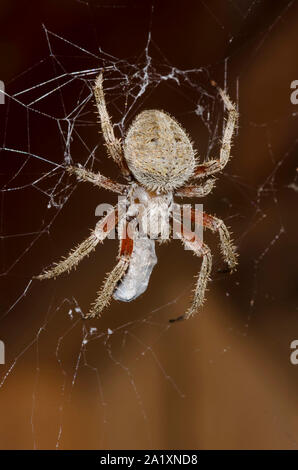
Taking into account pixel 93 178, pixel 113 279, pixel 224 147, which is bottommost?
pixel 113 279

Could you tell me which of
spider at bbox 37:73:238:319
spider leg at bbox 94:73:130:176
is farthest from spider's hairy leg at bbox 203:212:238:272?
spider leg at bbox 94:73:130:176

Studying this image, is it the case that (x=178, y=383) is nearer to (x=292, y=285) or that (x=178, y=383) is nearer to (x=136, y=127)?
(x=292, y=285)

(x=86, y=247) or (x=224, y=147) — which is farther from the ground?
(x=224, y=147)

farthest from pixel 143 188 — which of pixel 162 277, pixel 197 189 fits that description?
pixel 162 277

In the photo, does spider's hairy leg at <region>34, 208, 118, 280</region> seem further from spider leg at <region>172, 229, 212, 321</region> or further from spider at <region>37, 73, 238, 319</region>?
spider leg at <region>172, 229, 212, 321</region>

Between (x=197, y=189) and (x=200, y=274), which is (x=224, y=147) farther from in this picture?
(x=200, y=274)

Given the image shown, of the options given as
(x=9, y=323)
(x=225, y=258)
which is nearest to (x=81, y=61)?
(x=225, y=258)
